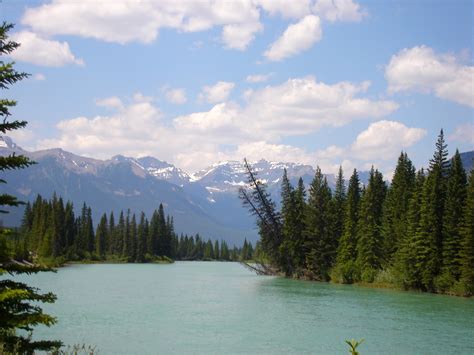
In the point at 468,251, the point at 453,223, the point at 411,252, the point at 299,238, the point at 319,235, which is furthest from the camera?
the point at 299,238

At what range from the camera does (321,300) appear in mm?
62062

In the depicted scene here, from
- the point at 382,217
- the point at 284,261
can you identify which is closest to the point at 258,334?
the point at 382,217

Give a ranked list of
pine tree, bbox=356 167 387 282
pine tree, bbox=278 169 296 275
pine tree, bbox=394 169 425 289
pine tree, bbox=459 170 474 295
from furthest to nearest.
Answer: pine tree, bbox=278 169 296 275 < pine tree, bbox=356 167 387 282 < pine tree, bbox=394 169 425 289 < pine tree, bbox=459 170 474 295

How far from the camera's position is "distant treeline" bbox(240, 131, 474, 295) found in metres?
72.1

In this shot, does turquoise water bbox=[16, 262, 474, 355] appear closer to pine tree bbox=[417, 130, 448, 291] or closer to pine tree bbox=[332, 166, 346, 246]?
pine tree bbox=[417, 130, 448, 291]

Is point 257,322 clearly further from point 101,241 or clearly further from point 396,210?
point 101,241

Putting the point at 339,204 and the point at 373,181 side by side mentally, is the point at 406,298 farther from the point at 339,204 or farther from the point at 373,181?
the point at 339,204

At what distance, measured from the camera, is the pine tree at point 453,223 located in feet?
234

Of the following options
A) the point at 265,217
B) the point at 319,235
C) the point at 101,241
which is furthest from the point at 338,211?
the point at 101,241

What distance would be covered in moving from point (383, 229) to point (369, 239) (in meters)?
2.84

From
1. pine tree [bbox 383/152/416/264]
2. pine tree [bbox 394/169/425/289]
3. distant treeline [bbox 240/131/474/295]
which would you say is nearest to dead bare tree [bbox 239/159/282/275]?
distant treeline [bbox 240/131/474/295]

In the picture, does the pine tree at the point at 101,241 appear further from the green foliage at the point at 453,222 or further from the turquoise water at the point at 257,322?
the green foliage at the point at 453,222

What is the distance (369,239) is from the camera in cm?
8981

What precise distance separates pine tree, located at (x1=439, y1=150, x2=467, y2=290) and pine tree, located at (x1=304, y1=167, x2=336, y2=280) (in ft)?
92.8
